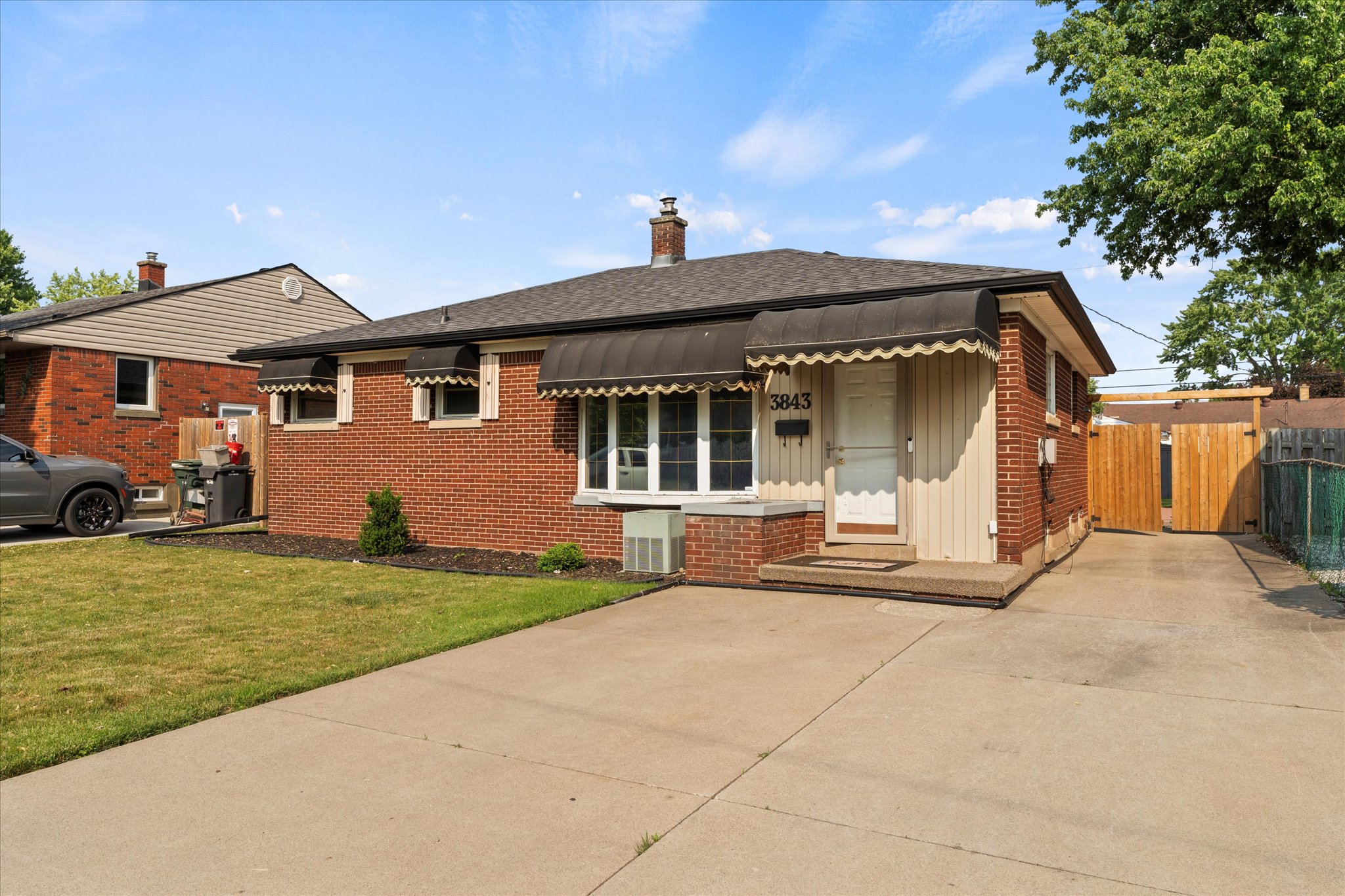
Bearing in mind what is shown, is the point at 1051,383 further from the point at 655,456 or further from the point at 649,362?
the point at 649,362

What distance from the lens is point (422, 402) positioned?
1284 cm

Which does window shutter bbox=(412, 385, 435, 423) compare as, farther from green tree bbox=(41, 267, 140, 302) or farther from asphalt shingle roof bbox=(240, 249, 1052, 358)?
green tree bbox=(41, 267, 140, 302)

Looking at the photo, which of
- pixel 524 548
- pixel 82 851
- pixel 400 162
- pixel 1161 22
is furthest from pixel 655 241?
pixel 82 851

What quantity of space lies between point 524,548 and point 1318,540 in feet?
34.3

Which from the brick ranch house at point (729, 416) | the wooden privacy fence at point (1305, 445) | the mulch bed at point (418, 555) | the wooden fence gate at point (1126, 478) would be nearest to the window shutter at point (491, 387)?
the brick ranch house at point (729, 416)

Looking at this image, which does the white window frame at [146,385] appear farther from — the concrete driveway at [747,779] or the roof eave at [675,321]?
the concrete driveway at [747,779]

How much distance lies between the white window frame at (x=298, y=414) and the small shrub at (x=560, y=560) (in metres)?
6.07

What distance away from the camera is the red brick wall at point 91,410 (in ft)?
57.5

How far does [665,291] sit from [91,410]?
14.3 m

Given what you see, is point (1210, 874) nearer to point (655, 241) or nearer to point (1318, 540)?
point (1318, 540)

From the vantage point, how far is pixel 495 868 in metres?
2.90

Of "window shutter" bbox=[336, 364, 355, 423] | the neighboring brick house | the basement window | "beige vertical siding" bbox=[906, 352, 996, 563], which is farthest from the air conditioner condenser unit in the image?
the basement window

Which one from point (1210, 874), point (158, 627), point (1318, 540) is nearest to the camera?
point (1210, 874)

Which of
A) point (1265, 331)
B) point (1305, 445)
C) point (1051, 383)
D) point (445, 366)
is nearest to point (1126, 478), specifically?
point (1305, 445)
